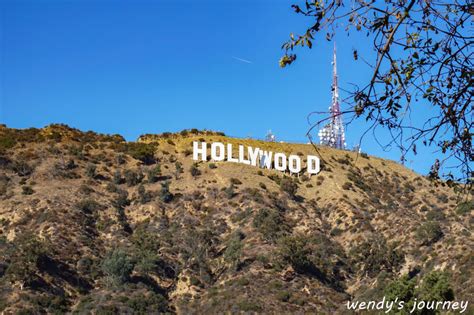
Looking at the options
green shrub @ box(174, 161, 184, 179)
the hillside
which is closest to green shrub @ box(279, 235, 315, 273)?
the hillside

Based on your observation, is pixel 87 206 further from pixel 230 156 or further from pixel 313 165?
pixel 313 165

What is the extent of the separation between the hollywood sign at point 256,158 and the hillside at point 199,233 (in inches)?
59.9

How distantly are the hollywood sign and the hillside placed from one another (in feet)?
5.00

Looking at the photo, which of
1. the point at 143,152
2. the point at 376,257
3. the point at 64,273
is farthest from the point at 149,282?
the point at 143,152

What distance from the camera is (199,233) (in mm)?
65688

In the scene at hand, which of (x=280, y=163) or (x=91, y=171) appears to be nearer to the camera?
(x=91, y=171)

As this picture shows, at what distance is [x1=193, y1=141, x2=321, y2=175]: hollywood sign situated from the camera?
86812 mm

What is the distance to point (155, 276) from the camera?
5894 cm

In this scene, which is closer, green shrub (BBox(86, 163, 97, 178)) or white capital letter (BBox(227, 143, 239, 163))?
green shrub (BBox(86, 163, 97, 178))

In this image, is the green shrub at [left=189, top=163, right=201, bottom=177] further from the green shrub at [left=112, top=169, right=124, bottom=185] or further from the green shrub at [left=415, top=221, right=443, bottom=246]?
the green shrub at [left=415, top=221, right=443, bottom=246]

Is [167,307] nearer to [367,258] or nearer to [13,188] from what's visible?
[367,258]

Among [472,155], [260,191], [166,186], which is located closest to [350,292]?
[260,191]

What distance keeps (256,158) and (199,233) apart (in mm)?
24800

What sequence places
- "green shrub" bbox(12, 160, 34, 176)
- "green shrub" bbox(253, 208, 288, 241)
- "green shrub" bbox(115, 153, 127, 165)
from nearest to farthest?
"green shrub" bbox(253, 208, 288, 241)
"green shrub" bbox(12, 160, 34, 176)
"green shrub" bbox(115, 153, 127, 165)
